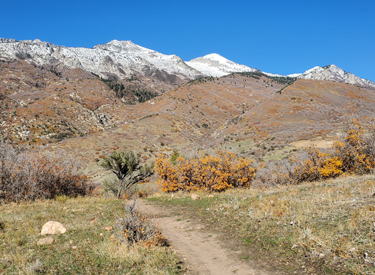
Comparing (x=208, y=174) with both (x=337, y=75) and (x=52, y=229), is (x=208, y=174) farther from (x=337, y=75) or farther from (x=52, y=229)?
(x=337, y=75)

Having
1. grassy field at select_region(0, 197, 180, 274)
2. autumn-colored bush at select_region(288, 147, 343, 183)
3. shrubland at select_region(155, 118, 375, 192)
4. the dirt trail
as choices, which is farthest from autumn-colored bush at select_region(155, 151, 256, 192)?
grassy field at select_region(0, 197, 180, 274)

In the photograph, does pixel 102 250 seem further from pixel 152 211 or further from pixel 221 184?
pixel 221 184

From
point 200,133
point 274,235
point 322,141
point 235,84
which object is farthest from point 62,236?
point 235,84

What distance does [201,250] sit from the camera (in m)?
5.82

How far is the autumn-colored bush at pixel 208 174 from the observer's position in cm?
1479

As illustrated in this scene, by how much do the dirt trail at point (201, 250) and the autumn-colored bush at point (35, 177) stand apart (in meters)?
7.13

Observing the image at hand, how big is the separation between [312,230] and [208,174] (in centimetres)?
982

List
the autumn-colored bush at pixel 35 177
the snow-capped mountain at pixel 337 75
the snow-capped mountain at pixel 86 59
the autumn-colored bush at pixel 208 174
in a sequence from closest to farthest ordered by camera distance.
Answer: the autumn-colored bush at pixel 35 177 → the autumn-colored bush at pixel 208 174 → the snow-capped mountain at pixel 86 59 → the snow-capped mountain at pixel 337 75

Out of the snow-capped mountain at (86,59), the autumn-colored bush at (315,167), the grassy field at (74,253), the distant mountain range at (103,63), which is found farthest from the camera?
the distant mountain range at (103,63)

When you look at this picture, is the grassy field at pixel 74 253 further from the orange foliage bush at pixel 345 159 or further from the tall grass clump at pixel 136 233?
the orange foliage bush at pixel 345 159

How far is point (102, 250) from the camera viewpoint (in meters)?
5.50

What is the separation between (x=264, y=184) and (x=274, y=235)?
960cm

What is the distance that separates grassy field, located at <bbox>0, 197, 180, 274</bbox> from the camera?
185 inches

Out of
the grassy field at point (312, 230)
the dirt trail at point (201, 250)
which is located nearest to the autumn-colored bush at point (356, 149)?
the grassy field at point (312, 230)
